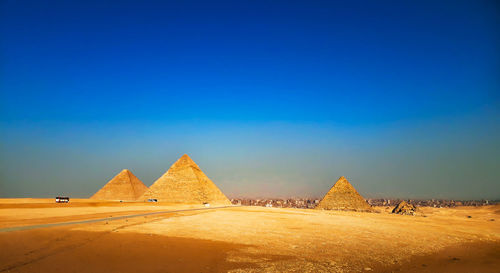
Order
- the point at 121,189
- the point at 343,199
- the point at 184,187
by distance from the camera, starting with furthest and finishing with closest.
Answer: the point at 121,189
the point at 184,187
the point at 343,199

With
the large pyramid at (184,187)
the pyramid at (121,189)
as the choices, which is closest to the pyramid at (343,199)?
the large pyramid at (184,187)

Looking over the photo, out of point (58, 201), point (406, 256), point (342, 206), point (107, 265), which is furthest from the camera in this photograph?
point (342, 206)

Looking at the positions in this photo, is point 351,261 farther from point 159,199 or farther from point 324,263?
point 159,199

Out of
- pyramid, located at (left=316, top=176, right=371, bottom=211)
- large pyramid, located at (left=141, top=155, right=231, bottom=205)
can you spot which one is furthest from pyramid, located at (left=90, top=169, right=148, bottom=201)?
pyramid, located at (left=316, top=176, right=371, bottom=211)

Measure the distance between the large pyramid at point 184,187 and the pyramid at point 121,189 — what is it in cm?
1431

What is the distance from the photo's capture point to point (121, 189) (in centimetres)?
7900

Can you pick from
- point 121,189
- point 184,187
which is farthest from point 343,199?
point 121,189

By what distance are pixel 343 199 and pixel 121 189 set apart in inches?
2370

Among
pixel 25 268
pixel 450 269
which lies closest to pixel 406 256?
pixel 450 269

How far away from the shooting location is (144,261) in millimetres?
7902

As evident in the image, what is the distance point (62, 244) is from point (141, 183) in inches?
3261

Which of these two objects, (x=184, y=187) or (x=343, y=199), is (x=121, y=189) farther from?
(x=343, y=199)

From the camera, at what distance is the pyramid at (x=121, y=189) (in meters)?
77.6

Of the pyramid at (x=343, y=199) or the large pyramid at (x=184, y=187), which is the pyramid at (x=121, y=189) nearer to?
the large pyramid at (x=184, y=187)
